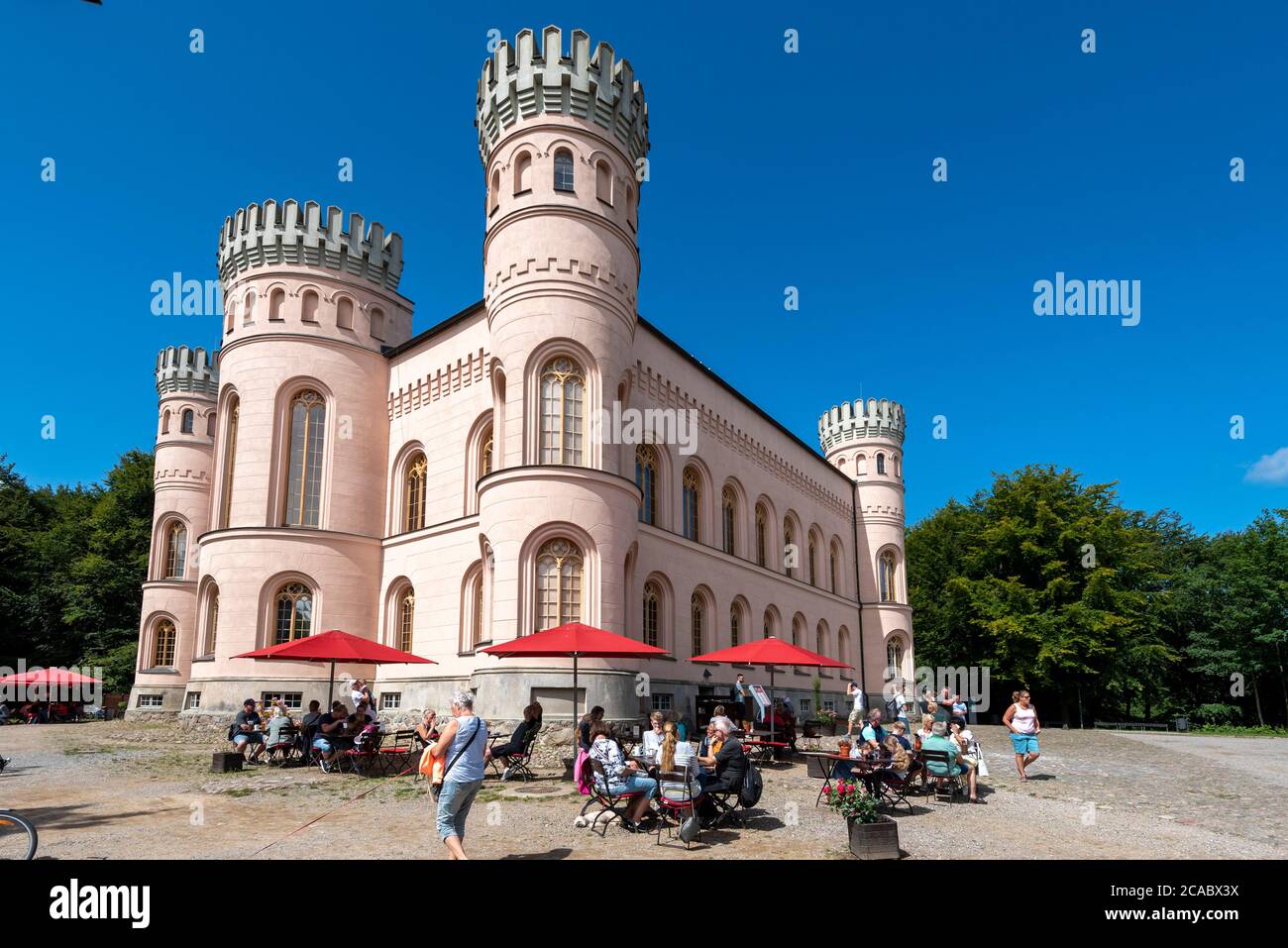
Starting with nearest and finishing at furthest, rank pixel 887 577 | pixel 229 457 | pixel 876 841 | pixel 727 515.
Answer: pixel 876 841
pixel 229 457
pixel 727 515
pixel 887 577

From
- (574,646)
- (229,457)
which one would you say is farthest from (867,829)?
(229,457)

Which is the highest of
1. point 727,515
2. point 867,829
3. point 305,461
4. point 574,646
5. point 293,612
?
point 305,461

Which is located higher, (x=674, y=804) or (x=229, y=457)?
(x=229, y=457)

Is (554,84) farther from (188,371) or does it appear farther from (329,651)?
(188,371)

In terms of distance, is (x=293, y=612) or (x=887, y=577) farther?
(x=887, y=577)

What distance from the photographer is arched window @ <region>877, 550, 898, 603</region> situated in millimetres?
45094

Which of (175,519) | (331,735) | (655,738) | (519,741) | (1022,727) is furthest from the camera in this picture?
(175,519)

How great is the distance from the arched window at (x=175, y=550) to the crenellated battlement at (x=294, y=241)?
41.3ft

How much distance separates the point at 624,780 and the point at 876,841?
3113mm

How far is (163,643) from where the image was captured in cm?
3422

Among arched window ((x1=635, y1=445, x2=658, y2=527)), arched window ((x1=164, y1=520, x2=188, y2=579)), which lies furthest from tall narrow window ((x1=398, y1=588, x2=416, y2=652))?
arched window ((x1=164, y1=520, x2=188, y2=579))

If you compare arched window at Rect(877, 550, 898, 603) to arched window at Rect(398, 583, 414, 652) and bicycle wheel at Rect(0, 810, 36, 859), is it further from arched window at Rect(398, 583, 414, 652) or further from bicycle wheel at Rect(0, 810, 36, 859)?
bicycle wheel at Rect(0, 810, 36, 859)

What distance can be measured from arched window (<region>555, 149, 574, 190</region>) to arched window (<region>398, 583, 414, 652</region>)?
43.8 feet
